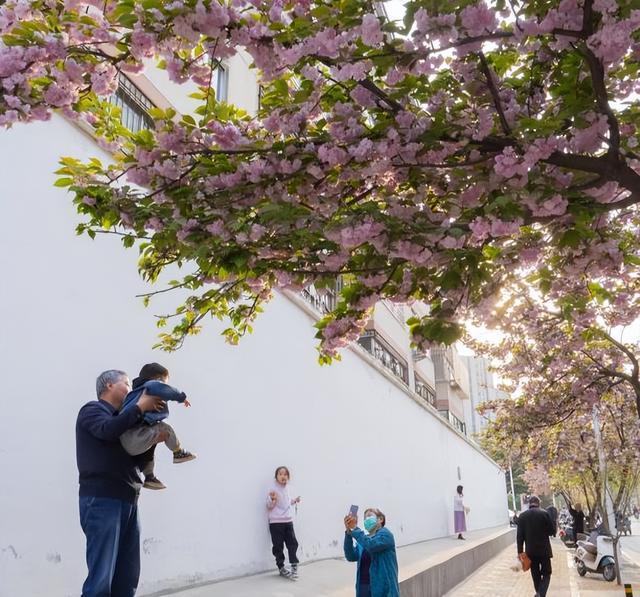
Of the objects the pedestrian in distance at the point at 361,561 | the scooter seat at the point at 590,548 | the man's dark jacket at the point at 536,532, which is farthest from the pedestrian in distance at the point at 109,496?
the scooter seat at the point at 590,548

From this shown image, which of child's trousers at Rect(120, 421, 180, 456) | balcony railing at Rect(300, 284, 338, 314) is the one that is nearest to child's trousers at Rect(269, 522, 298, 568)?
balcony railing at Rect(300, 284, 338, 314)

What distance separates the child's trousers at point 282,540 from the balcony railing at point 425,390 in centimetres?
1839

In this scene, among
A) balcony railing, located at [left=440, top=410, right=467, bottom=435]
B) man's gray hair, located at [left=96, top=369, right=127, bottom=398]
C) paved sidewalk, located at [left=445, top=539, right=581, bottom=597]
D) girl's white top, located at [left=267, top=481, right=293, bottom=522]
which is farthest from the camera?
balcony railing, located at [left=440, top=410, right=467, bottom=435]

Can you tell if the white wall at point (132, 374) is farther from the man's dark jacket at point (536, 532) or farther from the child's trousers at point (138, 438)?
the man's dark jacket at point (536, 532)

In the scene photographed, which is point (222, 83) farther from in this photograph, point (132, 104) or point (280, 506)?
point (280, 506)

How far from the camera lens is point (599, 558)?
15.0 metres

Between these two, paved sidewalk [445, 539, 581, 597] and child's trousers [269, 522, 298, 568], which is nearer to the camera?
child's trousers [269, 522, 298, 568]

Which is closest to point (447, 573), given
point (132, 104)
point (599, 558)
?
point (599, 558)

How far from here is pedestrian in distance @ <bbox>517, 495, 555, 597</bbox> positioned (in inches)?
396

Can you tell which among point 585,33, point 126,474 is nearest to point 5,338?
point 126,474

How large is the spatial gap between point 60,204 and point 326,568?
258 inches

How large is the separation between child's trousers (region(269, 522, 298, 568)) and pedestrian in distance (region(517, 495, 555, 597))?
3968mm

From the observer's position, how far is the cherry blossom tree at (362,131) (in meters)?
3.35

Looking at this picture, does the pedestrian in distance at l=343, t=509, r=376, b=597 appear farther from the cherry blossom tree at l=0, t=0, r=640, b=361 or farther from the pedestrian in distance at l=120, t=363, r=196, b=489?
the pedestrian in distance at l=120, t=363, r=196, b=489
